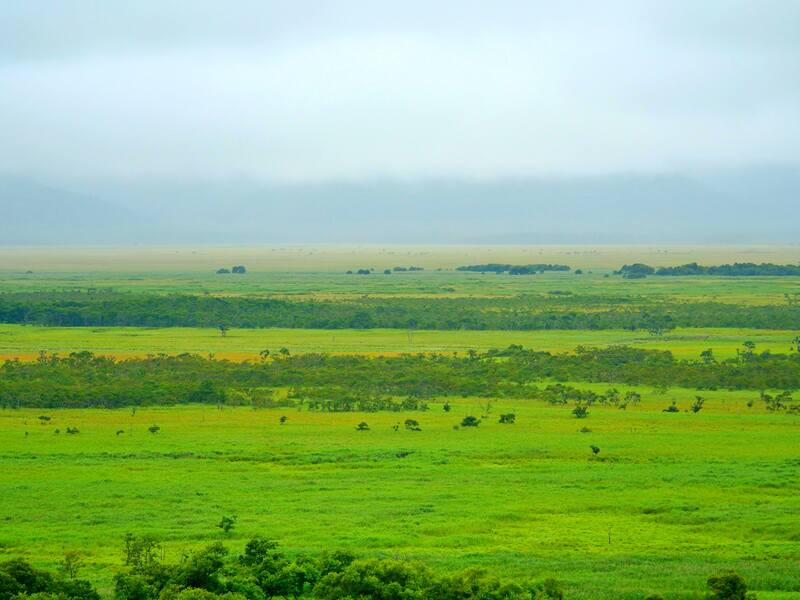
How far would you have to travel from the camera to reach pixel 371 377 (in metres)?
58.8

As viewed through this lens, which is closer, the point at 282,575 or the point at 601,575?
the point at 282,575

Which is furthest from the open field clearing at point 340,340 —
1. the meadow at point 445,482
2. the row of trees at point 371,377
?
the meadow at point 445,482

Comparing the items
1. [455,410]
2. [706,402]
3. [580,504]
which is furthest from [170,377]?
[580,504]

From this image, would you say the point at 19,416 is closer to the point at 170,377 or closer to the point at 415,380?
the point at 170,377

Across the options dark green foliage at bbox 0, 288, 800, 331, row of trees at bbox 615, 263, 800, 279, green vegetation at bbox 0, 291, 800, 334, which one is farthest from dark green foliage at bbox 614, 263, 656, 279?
green vegetation at bbox 0, 291, 800, 334

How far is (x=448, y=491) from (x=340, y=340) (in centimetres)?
4679

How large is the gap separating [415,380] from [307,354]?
1335 cm

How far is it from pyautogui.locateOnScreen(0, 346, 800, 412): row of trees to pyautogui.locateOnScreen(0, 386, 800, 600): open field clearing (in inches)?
158

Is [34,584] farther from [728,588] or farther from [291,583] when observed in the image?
[728,588]

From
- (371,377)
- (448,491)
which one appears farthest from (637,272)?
(448,491)

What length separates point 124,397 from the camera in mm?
52625

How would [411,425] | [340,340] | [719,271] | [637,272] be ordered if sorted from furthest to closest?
[719,271] → [637,272] → [340,340] → [411,425]

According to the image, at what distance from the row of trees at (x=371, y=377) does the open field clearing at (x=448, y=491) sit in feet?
13.2

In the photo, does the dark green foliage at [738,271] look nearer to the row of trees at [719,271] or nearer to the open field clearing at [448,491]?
the row of trees at [719,271]
